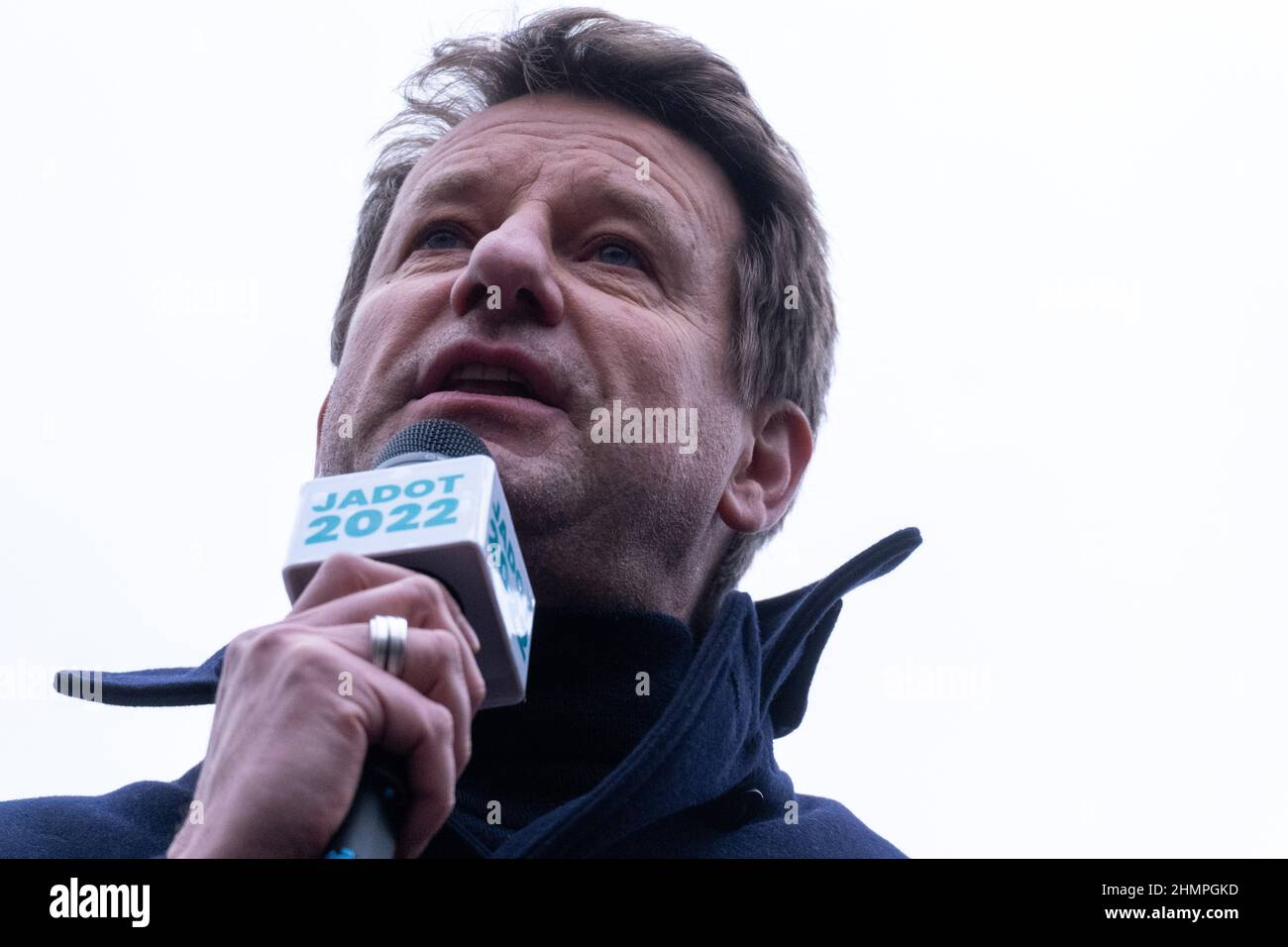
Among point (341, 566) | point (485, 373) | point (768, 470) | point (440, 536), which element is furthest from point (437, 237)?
point (341, 566)

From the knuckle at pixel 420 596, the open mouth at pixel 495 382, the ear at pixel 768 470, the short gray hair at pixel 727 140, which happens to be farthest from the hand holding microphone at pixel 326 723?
the short gray hair at pixel 727 140

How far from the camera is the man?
208cm

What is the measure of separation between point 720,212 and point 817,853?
202cm

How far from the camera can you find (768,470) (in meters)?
4.55

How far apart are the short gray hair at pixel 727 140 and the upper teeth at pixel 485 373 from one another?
108 cm

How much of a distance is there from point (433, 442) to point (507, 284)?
865 millimetres

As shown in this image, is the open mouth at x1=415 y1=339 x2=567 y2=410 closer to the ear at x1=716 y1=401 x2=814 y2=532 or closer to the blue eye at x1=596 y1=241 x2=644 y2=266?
the blue eye at x1=596 y1=241 x2=644 y2=266

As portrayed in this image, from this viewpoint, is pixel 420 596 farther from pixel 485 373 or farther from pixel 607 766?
pixel 485 373

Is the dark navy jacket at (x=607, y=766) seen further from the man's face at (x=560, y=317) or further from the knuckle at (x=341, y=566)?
the knuckle at (x=341, y=566)

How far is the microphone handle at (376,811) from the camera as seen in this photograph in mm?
1978

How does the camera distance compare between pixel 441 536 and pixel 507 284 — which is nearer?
pixel 441 536
